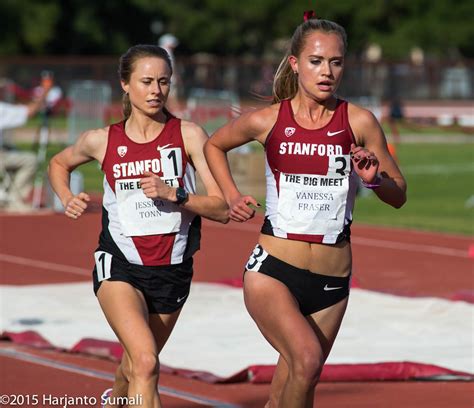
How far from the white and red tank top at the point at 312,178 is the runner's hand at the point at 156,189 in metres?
0.49

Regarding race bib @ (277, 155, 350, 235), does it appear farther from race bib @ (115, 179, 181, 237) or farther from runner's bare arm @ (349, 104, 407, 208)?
race bib @ (115, 179, 181, 237)

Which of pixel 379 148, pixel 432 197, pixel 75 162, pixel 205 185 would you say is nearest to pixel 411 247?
pixel 432 197

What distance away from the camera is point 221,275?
13852 mm

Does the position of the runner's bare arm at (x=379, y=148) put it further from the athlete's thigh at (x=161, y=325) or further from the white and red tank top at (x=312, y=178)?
the athlete's thigh at (x=161, y=325)

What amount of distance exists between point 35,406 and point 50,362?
1.53 metres

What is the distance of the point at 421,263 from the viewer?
14797mm

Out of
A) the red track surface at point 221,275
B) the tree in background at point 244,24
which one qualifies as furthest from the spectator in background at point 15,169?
the tree in background at point 244,24

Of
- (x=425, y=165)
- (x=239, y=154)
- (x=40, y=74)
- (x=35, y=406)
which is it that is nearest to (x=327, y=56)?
(x=35, y=406)

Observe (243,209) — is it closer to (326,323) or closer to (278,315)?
(278,315)

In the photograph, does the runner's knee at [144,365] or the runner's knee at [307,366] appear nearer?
the runner's knee at [307,366]

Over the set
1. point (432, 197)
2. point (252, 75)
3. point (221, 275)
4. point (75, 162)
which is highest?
point (252, 75)

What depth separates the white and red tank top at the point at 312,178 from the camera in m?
5.82

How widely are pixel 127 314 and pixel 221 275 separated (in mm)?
7941

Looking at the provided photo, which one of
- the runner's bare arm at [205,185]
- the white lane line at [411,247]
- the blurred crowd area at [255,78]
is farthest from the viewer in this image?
the blurred crowd area at [255,78]
